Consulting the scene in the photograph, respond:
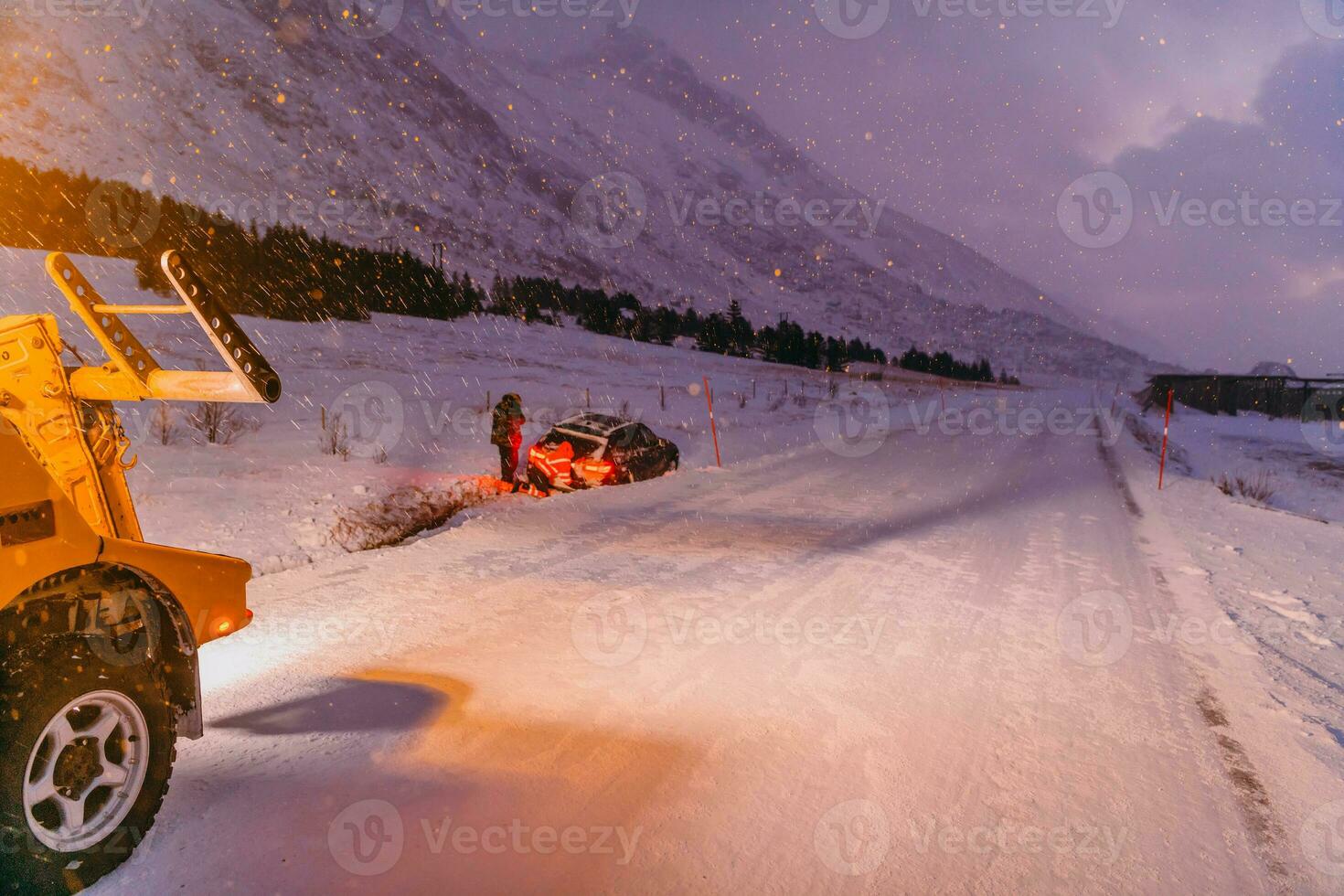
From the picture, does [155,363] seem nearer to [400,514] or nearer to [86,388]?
[86,388]

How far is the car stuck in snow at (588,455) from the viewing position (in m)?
12.0

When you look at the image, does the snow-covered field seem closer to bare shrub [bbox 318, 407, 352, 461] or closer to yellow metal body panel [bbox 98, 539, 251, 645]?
yellow metal body panel [bbox 98, 539, 251, 645]

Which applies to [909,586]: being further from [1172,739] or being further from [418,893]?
[418,893]

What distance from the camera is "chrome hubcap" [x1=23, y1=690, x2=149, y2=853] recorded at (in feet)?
8.09

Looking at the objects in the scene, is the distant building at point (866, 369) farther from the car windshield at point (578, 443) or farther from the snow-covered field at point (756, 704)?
the snow-covered field at point (756, 704)

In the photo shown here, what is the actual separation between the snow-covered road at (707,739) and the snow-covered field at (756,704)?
0.02m

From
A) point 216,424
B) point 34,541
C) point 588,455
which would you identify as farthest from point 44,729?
point 216,424

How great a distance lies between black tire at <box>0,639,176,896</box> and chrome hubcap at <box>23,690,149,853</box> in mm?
27

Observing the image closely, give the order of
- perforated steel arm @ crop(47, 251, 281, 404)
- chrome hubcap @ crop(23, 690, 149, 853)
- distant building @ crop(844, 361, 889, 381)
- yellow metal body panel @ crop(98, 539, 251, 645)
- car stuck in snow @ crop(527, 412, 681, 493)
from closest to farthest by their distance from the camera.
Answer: chrome hubcap @ crop(23, 690, 149, 853) < perforated steel arm @ crop(47, 251, 281, 404) < yellow metal body panel @ crop(98, 539, 251, 645) < car stuck in snow @ crop(527, 412, 681, 493) < distant building @ crop(844, 361, 889, 381)

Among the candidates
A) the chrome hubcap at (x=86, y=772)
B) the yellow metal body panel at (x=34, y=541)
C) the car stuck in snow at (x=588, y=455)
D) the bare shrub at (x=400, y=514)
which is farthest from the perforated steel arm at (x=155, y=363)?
the car stuck in snow at (x=588, y=455)

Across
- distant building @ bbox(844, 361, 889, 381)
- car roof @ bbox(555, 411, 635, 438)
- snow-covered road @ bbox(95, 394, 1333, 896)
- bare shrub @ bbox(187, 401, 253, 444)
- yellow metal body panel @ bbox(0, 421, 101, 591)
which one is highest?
distant building @ bbox(844, 361, 889, 381)

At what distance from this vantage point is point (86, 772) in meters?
2.61

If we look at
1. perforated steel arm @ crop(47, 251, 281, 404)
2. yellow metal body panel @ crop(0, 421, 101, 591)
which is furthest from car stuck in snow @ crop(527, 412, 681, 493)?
yellow metal body panel @ crop(0, 421, 101, 591)

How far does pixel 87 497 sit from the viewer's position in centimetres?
331
